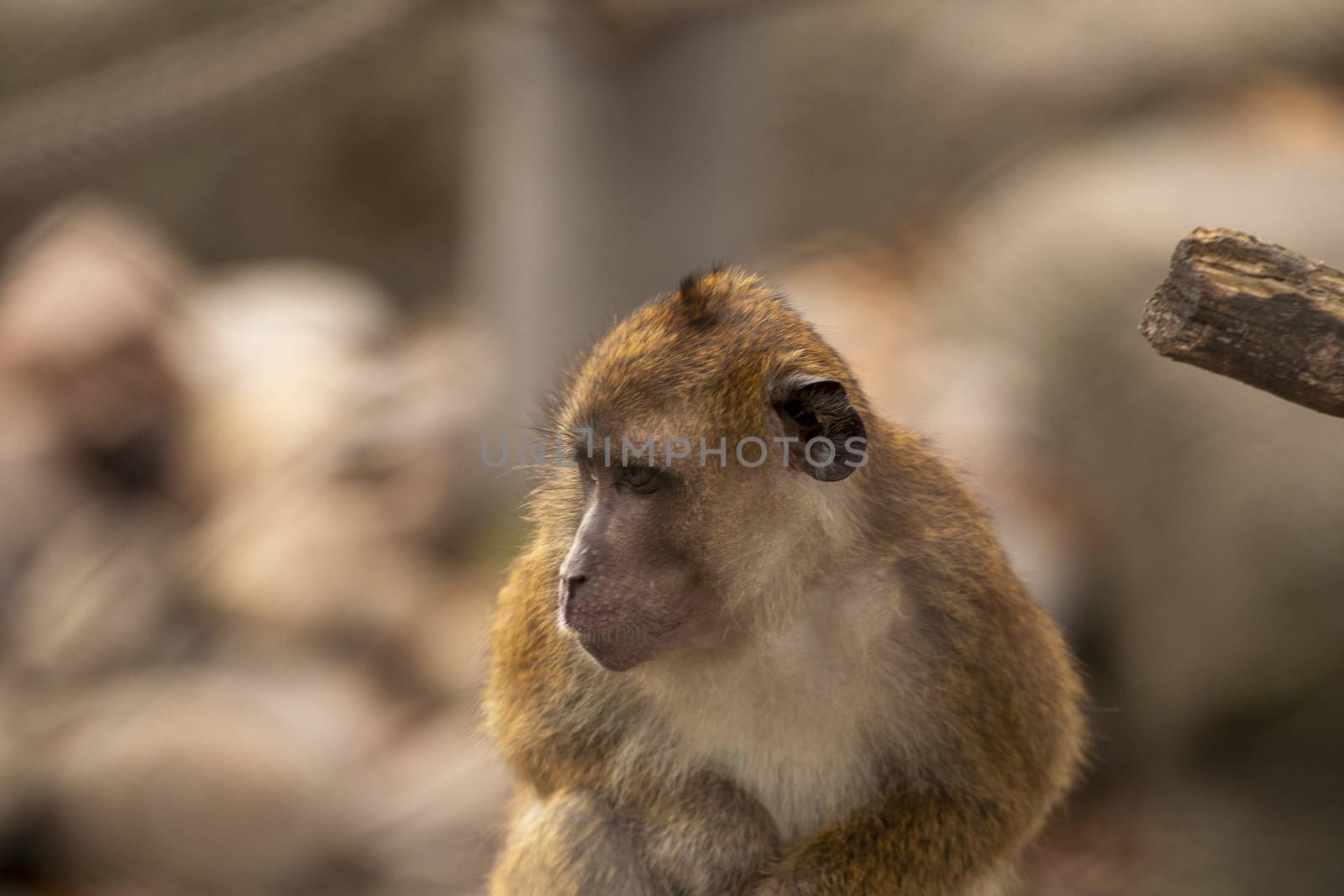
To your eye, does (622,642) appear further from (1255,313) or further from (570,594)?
(1255,313)

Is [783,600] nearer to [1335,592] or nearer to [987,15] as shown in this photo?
[1335,592]

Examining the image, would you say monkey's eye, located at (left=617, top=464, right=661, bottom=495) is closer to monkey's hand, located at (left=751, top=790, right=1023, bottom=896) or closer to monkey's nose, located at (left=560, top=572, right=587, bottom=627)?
monkey's nose, located at (left=560, top=572, right=587, bottom=627)

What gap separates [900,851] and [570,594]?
0.93 metres

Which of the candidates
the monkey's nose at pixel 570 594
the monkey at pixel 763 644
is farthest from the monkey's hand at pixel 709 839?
the monkey's nose at pixel 570 594

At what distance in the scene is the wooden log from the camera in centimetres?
246

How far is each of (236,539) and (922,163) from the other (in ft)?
19.8

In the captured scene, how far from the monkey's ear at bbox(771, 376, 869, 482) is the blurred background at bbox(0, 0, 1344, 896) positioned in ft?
5.16

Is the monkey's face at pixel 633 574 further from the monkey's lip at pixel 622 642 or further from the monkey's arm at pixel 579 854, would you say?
the monkey's arm at pixel 579 854

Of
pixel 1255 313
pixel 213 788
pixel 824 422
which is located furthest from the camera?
pixel 213 788

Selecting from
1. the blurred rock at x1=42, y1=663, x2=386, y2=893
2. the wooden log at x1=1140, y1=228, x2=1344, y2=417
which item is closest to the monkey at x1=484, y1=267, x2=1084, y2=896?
the wooden log at x1=1140, y1=228, x2=1344, y2=417

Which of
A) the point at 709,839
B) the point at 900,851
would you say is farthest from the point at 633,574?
the point at 900,851

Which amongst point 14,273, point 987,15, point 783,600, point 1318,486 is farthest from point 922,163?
point 783,600

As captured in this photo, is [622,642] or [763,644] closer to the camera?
[622,642]

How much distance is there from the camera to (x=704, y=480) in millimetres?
3227
